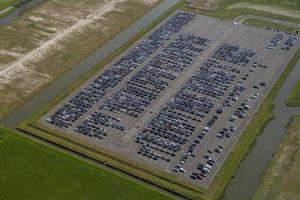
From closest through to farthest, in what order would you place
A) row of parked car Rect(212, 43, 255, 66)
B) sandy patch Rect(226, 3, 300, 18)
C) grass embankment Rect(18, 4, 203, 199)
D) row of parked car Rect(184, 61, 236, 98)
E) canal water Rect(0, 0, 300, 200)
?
1. grass embankment Rect(18, 4, 203, 199)
2. canal water Rect(0, 0, 300, 200)
3. row of parked car Rect(184, 61, 236, 98)
4. row of parked car Rect(212, 43, 255, 66)
5. sandy patch Rect(226, 3, 300, 18)

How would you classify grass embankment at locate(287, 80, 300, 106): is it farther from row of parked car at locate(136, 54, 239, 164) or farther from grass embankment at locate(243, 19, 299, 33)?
grass embankment at locate(243, 19, 299, 33)

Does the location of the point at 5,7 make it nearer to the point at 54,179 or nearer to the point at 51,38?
the point at 51,38

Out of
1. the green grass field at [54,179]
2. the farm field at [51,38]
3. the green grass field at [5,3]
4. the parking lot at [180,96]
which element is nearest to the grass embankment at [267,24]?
the parking lot at [180,96]

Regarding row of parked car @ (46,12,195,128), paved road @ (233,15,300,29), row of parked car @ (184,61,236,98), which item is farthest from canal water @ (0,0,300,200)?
paved road @ (233,15,300,29)

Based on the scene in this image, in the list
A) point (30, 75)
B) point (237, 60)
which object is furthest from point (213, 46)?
point (30, 75)

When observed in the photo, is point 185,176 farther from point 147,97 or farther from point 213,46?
point 213,46

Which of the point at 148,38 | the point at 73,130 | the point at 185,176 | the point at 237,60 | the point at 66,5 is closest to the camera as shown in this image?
the point at 185,176

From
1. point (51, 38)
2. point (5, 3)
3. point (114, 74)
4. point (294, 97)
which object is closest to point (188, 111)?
point (114, 74)
